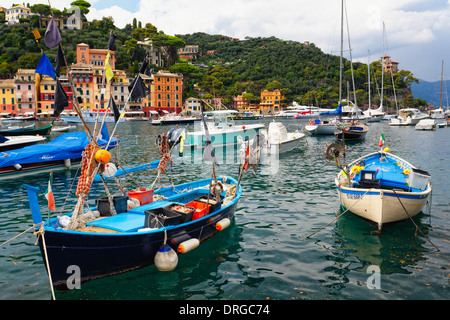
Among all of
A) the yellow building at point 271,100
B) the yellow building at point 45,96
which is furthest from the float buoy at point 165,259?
the yellow building at point 271,100

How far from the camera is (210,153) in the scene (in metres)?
12.5

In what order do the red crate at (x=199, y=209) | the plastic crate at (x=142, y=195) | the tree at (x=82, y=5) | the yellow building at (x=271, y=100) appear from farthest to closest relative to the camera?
the tree at (x=82, y=5)
the yellow building at (x=271, y=100)
the plastic crate at (x=142, y=195)
the red crate at (x=199, y=209)

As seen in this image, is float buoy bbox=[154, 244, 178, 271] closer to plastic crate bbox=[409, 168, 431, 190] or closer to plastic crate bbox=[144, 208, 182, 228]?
plastic crate bbox=[144, 208, 182, 228]

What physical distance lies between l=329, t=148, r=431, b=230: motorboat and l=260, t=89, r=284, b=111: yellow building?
142 meters

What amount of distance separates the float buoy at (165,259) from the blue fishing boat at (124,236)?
3 centimetres

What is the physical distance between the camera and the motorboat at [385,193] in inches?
468

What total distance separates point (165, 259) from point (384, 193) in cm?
800

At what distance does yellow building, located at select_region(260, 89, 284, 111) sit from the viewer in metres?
154

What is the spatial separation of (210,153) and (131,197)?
3.50 metres

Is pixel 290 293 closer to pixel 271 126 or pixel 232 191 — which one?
pixel 232 191

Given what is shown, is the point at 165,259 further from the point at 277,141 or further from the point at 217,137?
the point at 217,137

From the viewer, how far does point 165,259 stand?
9312mm

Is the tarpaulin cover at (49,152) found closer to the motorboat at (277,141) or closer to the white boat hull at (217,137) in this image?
the white boat hull at (217,137)
